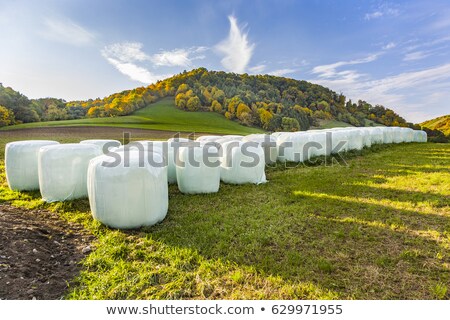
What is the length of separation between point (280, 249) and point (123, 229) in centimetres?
270

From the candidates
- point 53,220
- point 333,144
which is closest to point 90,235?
point 53,220

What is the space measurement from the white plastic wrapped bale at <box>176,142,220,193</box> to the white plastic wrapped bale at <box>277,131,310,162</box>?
18.3 feet

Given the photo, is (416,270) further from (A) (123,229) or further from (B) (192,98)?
(B) (192,98)

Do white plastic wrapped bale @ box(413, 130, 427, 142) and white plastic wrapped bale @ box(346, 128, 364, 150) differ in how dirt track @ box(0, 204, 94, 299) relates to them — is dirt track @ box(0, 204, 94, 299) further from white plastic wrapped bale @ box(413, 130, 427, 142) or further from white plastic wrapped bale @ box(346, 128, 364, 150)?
white plastic wrapped bale @ box(413, 130, 427, 142)

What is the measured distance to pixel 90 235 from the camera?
15.1 feet

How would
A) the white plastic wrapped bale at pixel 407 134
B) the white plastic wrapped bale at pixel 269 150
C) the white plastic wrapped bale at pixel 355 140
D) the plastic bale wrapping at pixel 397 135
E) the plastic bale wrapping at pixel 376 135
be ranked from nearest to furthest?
the white plastic wrapped bale at pixel 269 150 < the white plastic wrapped bale at pixel 355 140 < the plastic bale wrapping at pixel 376 135 < the plastic bale wrapping at pixel 397 135 < the white plastic wrapped bale at pixel 407 134

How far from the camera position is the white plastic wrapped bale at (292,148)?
11.9 meters

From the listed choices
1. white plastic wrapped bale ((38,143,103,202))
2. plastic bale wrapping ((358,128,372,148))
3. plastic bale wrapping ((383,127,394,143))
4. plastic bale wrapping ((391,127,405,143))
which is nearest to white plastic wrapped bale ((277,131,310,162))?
plastic bale wrapping ((358,128,372,148))

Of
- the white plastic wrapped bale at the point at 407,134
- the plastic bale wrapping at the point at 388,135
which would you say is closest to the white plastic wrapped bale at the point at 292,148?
the plastic bale wrapping at the point at 388,135

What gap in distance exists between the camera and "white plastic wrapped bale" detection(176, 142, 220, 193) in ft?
23.0

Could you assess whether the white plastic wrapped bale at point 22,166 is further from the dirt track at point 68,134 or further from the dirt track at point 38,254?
the dirt track at point 68,134

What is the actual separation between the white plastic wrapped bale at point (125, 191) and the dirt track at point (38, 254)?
1.79 feet

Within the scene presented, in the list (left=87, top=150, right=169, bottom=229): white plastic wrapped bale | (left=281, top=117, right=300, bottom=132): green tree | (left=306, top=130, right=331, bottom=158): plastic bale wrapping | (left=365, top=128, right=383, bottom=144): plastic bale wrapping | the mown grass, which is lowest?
the mown grass

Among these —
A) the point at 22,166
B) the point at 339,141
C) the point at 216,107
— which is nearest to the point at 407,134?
the point at 339,141
